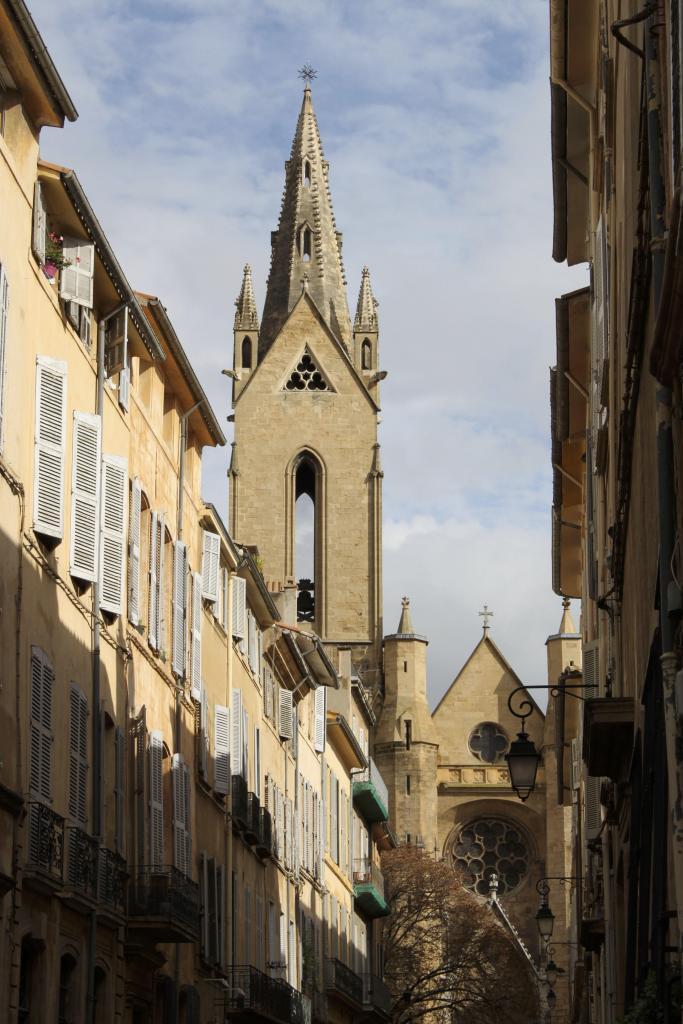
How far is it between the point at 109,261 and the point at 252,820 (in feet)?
37.0

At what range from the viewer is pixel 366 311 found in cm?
7550

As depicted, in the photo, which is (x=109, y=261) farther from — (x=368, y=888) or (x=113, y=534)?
(x=368, y=888)

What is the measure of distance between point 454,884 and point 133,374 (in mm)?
39262

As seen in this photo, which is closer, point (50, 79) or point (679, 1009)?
point (679, 1009)

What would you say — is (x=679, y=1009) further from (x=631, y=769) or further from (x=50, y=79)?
(x=50, y=79)

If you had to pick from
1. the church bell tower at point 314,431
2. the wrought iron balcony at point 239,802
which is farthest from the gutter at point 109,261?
the church bell tower at point 314,431

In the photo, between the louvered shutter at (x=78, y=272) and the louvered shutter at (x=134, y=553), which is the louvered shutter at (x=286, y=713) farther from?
the louvered shutter at (x=78, y=272)

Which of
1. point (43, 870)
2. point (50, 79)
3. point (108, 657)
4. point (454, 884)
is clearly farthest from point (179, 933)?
point (454, 884)

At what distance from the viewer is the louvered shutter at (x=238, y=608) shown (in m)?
27.0

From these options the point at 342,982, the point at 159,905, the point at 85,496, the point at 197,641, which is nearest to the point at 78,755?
the point at 85,496

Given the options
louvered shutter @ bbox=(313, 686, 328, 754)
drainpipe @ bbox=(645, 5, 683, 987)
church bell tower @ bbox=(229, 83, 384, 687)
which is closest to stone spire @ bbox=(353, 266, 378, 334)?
church bell tower @ bbox=(229, 83, 384, 687)

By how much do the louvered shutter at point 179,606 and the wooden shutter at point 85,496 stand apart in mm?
4525

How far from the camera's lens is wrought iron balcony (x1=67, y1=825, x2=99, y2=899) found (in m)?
15.8

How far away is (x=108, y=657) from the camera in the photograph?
1820 cm
